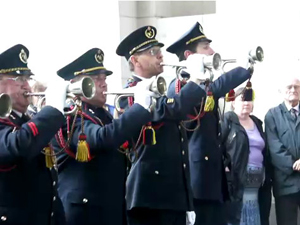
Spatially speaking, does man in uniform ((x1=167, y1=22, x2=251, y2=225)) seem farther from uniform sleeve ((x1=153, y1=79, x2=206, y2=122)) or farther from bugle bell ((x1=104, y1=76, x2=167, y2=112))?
bugle bell ((x1=104, y1=76, x2=167, y2=112))

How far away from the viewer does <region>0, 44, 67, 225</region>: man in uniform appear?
4.52 meters

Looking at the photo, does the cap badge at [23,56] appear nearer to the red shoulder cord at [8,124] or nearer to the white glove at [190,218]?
the red shoulder cord at [8,124]

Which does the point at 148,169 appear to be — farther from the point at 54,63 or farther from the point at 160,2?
the point at 160,2

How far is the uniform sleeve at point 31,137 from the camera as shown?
4.49 metres

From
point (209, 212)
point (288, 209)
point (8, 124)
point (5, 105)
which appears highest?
point (5, 105)

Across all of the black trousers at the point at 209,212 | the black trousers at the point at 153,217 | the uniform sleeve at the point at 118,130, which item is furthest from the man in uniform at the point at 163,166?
the uniform sleeve at the point at 118,130

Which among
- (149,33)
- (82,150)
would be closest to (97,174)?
(82,150)

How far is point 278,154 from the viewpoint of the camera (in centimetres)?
787

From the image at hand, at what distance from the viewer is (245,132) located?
7.81 m

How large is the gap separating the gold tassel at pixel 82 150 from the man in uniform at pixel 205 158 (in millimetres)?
1365

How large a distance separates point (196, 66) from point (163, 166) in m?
0.64

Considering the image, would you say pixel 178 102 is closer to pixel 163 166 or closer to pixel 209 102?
pixel 163 166

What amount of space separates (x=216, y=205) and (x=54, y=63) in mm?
2857

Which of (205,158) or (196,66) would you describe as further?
(205,158)
